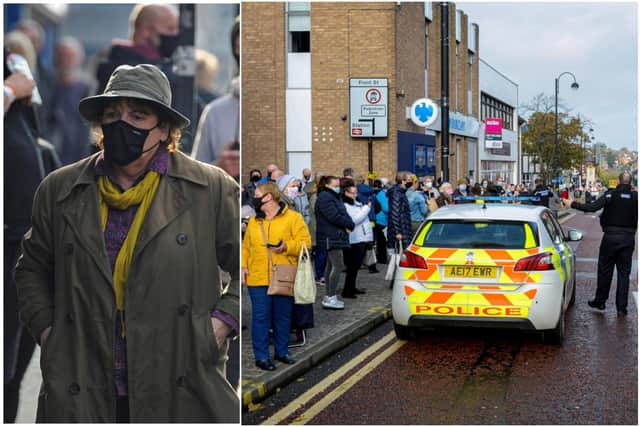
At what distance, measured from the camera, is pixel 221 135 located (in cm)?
347

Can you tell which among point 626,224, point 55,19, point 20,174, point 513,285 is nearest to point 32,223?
point 20,174

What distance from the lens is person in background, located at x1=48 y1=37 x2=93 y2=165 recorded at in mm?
3303

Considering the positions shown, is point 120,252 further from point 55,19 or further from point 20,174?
point 55,19

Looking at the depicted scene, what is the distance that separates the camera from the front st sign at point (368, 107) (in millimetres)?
26266

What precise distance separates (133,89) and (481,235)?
567cm

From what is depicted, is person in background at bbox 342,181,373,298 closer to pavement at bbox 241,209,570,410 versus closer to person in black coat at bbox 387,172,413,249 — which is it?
pavement at bbox 241,209,570,410

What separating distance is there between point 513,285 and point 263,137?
19442 millimetres

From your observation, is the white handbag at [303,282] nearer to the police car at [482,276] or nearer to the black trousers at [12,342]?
the police car at [482,276]

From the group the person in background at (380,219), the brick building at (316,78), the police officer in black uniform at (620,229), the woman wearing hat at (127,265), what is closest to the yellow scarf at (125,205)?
the woman wearing hat at (127,265)

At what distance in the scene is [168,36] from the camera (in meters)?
3.39

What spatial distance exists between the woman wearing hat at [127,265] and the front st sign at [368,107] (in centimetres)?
2307

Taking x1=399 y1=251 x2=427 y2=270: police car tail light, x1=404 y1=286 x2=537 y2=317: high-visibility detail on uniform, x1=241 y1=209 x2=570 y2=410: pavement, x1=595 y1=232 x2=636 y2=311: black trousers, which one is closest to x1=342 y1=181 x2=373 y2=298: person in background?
x1=241 y1=209 x2=570 y2=410: pavement

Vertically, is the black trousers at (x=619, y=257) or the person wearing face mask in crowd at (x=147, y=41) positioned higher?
the person wearing face mask in crowd at (x=147, y=41)

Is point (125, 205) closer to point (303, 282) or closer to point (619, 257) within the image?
point (303, 282)
